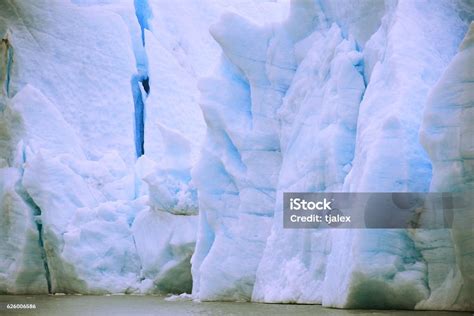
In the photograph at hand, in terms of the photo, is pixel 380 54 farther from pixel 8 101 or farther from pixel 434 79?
pixel 8 101

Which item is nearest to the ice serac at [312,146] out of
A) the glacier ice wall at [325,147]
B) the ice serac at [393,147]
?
the glacier ice wall at [325,147]

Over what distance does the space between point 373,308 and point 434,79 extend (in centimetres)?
219

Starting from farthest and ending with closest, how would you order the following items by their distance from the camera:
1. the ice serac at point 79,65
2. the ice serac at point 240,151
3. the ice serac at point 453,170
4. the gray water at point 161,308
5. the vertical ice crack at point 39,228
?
the ice serac at point 79,65, the vertical ice crack at point 39,228, the ice serac at point 240,151, the gray water at point 161,308, the ice serac at point 453,170

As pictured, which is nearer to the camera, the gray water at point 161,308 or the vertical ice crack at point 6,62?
the gray water at point 161,308

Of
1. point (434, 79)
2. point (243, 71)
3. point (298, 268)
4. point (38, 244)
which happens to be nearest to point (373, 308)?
point (298, 268)

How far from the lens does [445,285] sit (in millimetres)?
7375

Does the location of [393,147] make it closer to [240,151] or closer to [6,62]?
[240,151]

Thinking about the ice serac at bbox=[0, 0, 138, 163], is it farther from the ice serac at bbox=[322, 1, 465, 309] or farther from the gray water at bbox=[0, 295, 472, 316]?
the ice serac at bbox=[322, 1, 465, 309]

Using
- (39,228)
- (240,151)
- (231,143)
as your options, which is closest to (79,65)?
(39,228)

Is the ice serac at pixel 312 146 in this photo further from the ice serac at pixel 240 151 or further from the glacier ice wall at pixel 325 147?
the ice serac at pixel 240 151

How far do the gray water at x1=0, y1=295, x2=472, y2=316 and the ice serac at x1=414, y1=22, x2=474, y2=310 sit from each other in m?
0.26

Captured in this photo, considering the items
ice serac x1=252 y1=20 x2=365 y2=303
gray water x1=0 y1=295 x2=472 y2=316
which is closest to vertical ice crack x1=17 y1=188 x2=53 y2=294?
gray water x1=0 y1=295 x2=472 y2=316

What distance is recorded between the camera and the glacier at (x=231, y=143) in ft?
25.3

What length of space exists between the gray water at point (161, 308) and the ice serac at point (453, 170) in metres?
0.26
